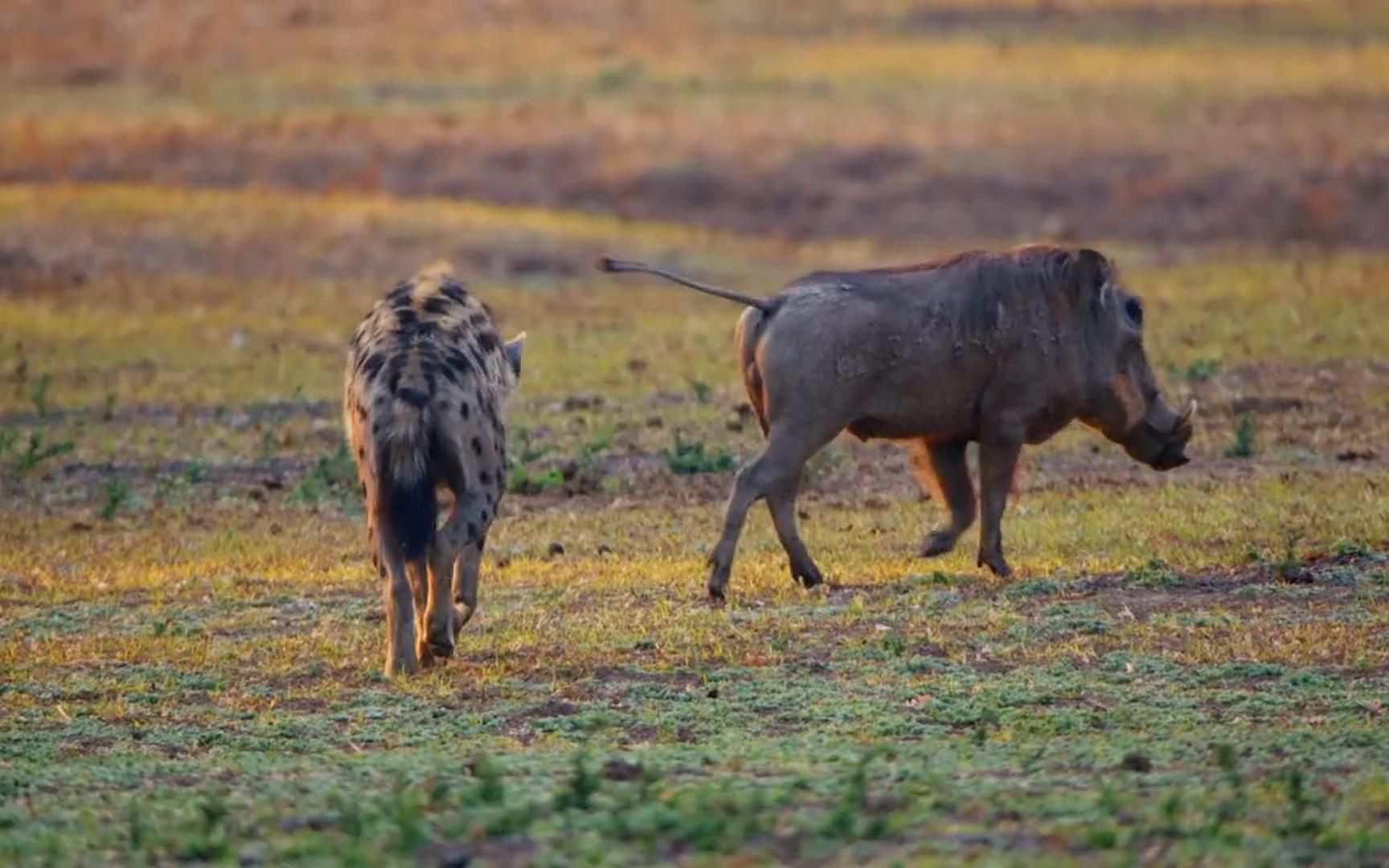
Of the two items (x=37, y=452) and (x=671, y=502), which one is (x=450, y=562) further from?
(x=37, y=452)

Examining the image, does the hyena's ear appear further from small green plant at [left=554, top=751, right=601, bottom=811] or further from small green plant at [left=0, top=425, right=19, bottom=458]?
small green plant at [left=0, top=425, right=19, bottom=458]

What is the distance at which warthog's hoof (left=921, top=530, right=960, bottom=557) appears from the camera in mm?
11836

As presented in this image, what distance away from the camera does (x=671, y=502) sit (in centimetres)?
1405

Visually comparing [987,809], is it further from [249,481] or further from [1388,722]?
[249,481]

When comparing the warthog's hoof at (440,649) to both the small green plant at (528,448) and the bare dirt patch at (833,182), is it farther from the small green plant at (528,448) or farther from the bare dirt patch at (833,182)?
the bare dirt patch at (833,182)

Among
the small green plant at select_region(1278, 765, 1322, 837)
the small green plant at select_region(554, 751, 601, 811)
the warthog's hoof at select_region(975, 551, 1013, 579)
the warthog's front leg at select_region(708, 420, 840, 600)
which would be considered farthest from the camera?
the warthog's hoof at select_region(975, 551, 1013, 579)

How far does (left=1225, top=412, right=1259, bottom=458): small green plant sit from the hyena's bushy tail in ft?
22.0

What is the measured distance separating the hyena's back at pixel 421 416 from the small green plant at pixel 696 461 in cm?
451

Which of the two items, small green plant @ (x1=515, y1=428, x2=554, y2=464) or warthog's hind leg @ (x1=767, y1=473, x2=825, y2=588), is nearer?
warthog's hind leg @ (x1=767, y1=473, x2=825, y2=588)

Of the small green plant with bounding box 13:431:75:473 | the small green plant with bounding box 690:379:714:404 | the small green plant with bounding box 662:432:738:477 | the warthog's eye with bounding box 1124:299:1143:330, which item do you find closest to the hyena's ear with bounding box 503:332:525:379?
the warthog's eye with bounding box 1124:299:1143:330

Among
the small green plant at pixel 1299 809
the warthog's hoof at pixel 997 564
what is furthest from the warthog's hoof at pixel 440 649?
the small green plant at pixel 1299 809

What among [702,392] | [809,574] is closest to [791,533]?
[809,574]

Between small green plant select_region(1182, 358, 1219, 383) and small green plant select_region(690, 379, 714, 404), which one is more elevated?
small green plant select_region(1182, 358, 1219, 383)

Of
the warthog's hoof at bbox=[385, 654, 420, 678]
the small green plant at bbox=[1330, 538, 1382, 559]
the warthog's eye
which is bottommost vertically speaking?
the warthog's hoof at bbox=[385, 654, 420, 678]
